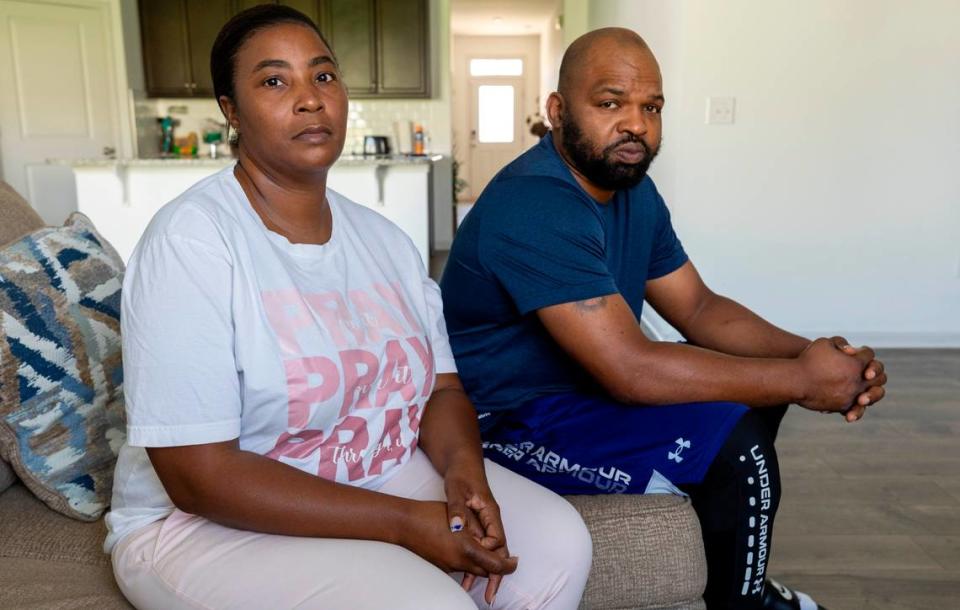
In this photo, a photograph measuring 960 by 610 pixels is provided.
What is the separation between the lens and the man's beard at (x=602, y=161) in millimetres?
1348

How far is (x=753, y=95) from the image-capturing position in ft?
11.5

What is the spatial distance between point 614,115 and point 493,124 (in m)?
11.5

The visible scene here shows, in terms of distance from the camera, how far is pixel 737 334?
1.53 meters

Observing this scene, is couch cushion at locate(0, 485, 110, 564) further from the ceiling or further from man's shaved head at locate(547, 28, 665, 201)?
the ceiling

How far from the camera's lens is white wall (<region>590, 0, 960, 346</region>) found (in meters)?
3.45

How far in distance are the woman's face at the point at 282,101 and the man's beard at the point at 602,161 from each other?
1.64 feet

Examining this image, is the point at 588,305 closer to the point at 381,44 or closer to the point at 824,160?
the point at 824,160

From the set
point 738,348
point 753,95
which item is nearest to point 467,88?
point 753,95

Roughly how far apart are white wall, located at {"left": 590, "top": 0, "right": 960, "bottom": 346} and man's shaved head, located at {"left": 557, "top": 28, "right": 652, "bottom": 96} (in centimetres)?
228

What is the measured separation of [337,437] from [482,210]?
1.62ft

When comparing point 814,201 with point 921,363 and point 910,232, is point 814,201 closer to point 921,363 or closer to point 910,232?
point 910,232

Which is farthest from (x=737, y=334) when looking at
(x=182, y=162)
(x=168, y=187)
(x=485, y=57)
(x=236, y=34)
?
(x=485, y=57)

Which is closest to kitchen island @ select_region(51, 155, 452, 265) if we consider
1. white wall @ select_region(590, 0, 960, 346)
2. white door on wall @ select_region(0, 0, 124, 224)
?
white door on wall @ select_region(0, 0, 124, 224)

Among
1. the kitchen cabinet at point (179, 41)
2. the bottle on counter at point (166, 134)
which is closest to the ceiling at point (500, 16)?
the kitchen cabinet at point (179, 41)
